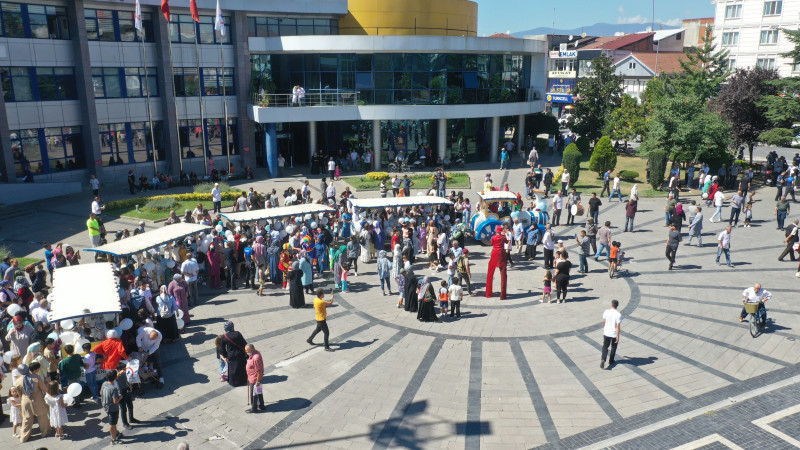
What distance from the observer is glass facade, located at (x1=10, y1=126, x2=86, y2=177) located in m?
32.2

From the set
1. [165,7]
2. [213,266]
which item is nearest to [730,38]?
[165,7]

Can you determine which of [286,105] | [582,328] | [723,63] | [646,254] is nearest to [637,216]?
[646,254]

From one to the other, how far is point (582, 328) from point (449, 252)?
6418 millimetres

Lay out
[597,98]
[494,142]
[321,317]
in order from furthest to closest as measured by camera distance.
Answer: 1. [597,98]
2. [494,142]
3. [321,317]

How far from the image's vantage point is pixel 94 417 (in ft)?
38.5

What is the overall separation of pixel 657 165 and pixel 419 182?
43.5 feet

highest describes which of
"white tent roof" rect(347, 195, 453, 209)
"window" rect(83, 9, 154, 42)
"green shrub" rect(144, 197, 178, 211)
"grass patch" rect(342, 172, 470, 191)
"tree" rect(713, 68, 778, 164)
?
"window" rect(83, 9, 154, 42)

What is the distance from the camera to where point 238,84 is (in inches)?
1523

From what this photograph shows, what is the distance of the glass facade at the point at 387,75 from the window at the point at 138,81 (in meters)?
6.39

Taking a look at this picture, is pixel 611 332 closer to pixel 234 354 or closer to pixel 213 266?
pixel 234 354

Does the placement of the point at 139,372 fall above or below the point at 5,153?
below

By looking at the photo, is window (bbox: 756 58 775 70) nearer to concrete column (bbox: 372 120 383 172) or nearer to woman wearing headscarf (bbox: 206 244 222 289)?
concrete column (bbox: 372 120 383 172)

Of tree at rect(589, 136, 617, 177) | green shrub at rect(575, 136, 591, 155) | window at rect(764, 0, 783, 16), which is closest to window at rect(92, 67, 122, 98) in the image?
tree at rect(589, 136, 617, 177)

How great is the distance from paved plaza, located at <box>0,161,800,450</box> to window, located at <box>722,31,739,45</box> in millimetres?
47820
